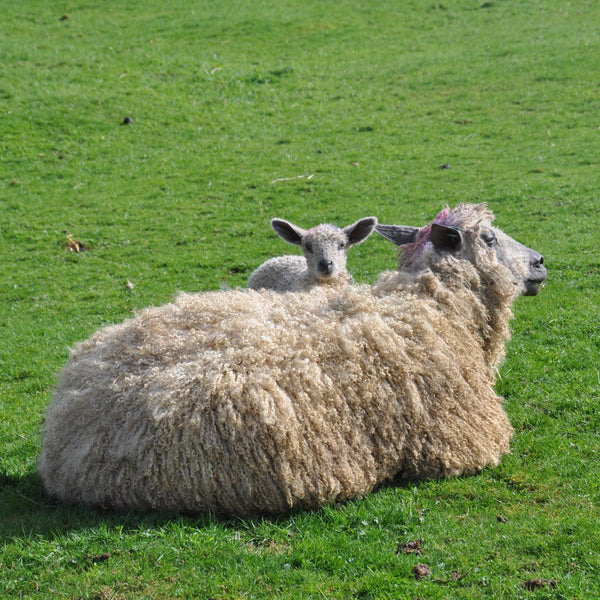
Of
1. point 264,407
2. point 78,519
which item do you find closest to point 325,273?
point 264,407

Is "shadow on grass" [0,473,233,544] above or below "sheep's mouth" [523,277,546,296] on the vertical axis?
below

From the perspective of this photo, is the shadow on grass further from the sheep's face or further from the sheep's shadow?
the sheep's face

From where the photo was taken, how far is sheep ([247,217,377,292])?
852 centimetres

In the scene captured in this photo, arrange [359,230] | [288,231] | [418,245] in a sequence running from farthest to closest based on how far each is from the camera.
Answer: [288,231]
[359,230]
[418,245]

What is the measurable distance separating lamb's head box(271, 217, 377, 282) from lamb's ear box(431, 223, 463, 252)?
1.88 meters

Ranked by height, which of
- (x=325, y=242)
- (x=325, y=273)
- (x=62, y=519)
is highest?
(x=325, y=242)

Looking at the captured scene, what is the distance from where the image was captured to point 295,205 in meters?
14.3

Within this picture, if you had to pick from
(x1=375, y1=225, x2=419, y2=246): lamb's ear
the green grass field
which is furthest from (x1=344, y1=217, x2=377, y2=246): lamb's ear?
(x1=375, y1=225, x2=419, y2=246): lamb's ear

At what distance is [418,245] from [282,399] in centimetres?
215

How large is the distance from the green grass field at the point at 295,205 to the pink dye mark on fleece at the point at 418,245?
1.59 m

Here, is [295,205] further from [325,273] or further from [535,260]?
[535,260]

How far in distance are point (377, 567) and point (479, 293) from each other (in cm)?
261

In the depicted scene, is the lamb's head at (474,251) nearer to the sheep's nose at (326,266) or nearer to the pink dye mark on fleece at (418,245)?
the pink dye mark on fleece at (418,245)

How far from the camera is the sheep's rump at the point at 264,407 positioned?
16.7 feet
